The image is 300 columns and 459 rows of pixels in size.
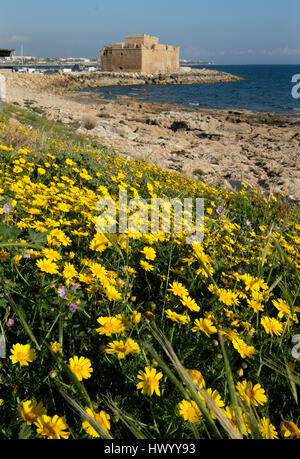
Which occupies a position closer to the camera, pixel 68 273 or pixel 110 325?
pixel 110 325

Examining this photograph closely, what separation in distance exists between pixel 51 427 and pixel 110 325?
440 millimetres

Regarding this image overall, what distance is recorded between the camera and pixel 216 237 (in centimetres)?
279

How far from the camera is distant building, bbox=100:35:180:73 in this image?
61838 millimetres

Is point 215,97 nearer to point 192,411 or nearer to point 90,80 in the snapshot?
point 90,80

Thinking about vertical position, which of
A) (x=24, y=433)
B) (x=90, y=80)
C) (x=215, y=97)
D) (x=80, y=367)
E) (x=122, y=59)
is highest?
(x=122, y=59)

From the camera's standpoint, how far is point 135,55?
202 feet

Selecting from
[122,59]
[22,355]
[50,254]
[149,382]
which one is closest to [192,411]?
[149,382]

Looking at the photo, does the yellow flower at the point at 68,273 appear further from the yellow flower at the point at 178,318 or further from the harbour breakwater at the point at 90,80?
the harbour breakwater at the point at 90,80

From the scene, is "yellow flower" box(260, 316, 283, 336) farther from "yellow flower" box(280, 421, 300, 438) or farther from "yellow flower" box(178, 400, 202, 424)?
"yellow flower" box(178, 400, 202, 424)

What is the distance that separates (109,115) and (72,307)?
18201mm

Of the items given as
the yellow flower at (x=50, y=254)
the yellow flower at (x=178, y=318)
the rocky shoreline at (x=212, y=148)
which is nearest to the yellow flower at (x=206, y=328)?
the yellow flower at (x=178, y=318)

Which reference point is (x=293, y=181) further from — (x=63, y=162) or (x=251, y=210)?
(x=63, y=162)

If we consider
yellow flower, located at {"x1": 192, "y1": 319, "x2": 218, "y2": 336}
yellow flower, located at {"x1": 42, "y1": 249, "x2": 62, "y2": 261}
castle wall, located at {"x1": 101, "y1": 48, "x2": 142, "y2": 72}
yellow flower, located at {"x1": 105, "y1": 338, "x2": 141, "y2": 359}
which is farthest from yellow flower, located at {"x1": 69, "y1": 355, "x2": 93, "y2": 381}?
castle wall, located at {"x1": 101, "y1": 48, "x2": 142, "y2": 72}

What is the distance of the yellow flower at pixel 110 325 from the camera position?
136 cm
